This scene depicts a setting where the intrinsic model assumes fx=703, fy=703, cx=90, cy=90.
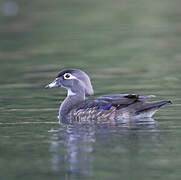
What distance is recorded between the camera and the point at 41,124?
491 inches

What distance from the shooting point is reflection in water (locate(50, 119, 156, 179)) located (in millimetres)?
9375

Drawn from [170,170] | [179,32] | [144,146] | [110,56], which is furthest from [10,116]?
[179,32]

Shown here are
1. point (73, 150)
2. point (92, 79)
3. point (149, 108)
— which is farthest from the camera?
point (92, 79)

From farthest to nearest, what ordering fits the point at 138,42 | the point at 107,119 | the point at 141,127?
the point at 138,42 < the point at 107,119 < the point at 141,127

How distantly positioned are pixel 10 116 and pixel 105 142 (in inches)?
126

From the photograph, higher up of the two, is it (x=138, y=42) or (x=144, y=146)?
(x=138, y=42)

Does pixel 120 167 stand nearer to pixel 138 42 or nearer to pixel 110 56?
pixel 110 56

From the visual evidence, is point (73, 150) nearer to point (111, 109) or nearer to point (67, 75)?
point (111, 109)

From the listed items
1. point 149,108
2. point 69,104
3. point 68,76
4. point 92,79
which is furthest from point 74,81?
point 92,79

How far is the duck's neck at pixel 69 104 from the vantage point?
43.8ft

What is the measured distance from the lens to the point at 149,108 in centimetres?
1261

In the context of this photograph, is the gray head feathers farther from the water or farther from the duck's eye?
the water

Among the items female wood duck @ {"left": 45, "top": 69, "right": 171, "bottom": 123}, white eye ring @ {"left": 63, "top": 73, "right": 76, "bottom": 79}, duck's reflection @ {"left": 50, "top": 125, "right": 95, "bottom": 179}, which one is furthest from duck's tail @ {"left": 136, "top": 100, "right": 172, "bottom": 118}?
white eye ring @ {"left": 63, "top": 73, "right": 76, "bottom": 79}

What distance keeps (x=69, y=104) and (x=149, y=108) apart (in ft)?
6.02
